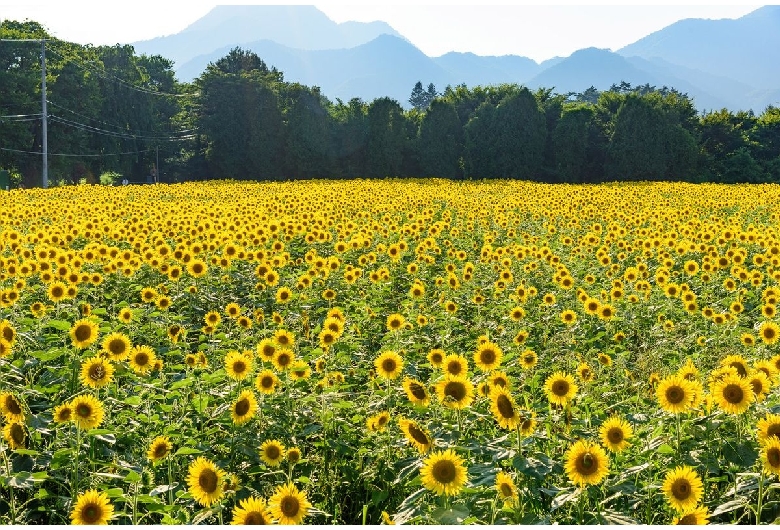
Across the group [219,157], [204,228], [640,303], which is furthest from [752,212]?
[219,157]

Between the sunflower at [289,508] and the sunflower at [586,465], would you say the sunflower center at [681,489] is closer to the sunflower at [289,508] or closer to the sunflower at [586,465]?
the sunflower at [586,465]

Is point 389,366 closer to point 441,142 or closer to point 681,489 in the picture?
point 681,489

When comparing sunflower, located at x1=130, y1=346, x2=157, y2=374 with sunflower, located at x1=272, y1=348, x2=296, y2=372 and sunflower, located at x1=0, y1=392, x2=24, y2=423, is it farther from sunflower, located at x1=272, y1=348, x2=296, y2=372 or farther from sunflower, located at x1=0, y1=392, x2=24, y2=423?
sunflower, located at x1=0, y1=392, x2=24, y2=423

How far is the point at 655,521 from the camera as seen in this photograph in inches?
127

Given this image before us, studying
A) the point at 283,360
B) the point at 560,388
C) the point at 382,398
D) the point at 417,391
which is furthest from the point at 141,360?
the point at 560,388

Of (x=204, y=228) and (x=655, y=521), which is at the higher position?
(x=204, y=228)

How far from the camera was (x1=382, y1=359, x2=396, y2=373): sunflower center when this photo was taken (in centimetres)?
401

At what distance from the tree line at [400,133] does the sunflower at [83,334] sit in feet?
134

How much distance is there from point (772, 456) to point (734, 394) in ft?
1.83

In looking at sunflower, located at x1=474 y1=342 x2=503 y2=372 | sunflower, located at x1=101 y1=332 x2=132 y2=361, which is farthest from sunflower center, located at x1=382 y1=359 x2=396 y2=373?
sunflower, located at x1=101 y1=332 x2=132 y2=361

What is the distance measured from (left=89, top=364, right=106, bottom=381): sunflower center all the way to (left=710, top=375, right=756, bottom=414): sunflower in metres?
3.13

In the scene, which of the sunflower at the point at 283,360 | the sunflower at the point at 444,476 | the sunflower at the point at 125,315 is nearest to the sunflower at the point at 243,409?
the sunflower at the point at 283,360

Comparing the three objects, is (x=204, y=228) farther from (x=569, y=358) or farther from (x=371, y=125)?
(x=371, y=125)

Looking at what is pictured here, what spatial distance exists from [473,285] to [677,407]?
4677 mm
